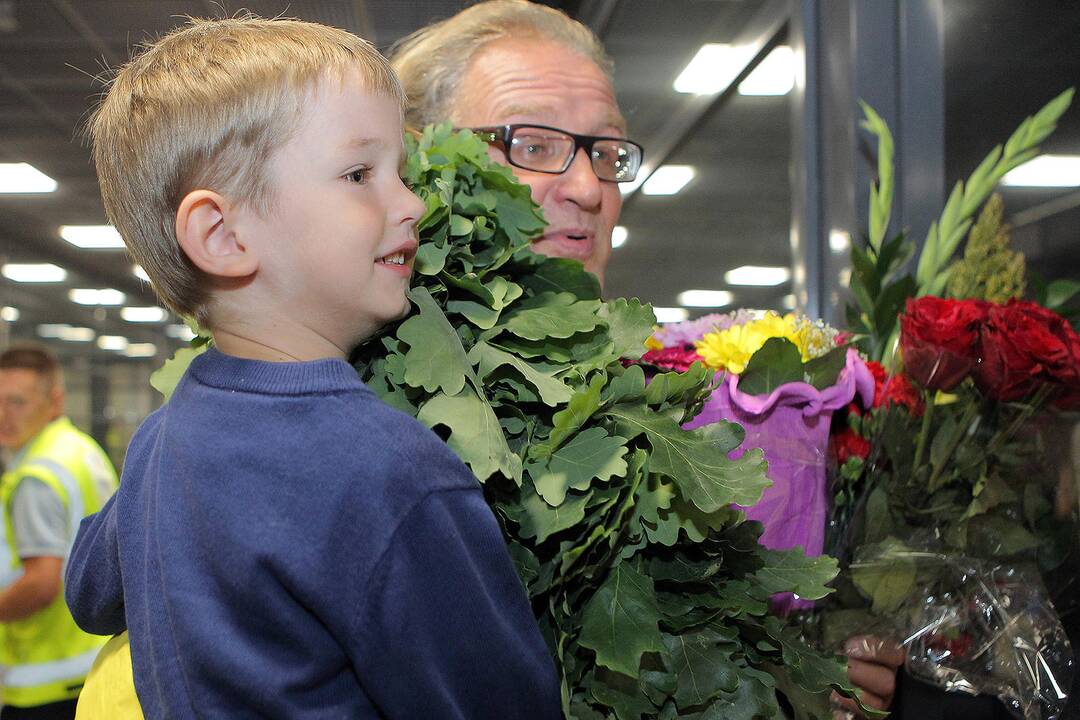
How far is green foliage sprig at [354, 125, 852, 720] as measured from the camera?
728mm

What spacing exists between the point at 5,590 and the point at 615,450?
2.47 meters

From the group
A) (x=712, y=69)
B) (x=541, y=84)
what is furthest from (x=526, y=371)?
(x=712, y=69)

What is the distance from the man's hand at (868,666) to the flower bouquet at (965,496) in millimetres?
17

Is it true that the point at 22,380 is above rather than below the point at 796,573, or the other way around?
above

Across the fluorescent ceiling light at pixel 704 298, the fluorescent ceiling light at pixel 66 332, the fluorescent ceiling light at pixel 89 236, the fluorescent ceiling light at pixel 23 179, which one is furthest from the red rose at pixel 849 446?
the fluorescent ceiling light at pixel 66 332

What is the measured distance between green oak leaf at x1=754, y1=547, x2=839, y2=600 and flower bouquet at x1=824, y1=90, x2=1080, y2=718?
0.64ft

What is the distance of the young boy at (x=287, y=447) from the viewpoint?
641mm

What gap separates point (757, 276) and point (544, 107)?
2772 mm

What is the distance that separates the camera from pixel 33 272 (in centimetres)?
564

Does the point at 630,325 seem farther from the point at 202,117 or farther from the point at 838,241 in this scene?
the point at 838,241

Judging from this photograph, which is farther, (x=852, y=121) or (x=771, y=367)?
(x=852, y=121)

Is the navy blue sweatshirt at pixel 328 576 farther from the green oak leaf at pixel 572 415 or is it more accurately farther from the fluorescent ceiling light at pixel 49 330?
the fluorescent ceiling light at pixel 49 330

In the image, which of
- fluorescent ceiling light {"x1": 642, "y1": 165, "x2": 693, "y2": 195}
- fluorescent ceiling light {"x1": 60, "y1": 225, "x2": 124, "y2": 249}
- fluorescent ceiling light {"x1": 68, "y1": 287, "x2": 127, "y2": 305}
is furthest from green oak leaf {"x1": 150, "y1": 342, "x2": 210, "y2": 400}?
fluorescent ceiling light {"x1": 68, "y1": 287, "x2": 127, "y2": 305}

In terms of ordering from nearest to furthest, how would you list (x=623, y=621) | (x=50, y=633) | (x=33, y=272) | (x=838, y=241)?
(x=623, y=621)
(x=838, y=241)
(x=50, y=633)
(x=33, y=272)
